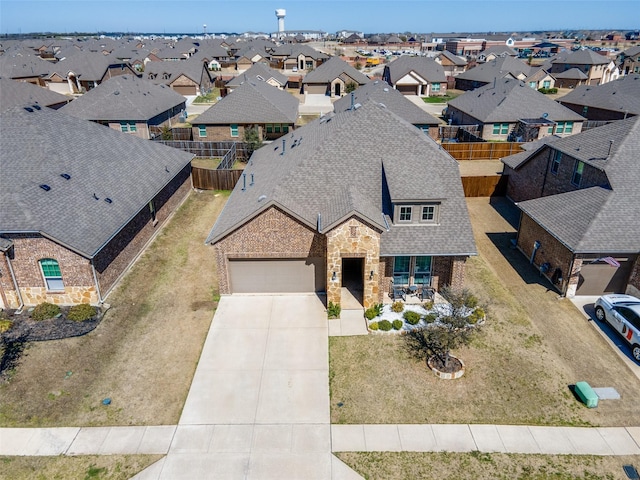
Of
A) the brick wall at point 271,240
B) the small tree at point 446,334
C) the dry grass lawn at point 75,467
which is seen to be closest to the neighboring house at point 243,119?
the brick wall at point 271,240

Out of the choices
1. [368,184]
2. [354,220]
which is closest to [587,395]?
[354,220]

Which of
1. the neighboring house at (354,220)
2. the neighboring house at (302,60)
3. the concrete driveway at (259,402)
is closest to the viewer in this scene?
the concrete driveway at (259,402)

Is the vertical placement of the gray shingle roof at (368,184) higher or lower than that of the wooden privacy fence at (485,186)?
higher

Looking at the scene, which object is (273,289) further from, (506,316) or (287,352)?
(506,316)

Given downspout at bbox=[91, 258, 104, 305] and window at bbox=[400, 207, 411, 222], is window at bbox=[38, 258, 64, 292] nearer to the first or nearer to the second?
downspout at bbox=[91, 258, 104, 305]

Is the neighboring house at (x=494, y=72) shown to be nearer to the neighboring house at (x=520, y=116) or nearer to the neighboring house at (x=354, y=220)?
the neighboring house at (x=520, y=116)

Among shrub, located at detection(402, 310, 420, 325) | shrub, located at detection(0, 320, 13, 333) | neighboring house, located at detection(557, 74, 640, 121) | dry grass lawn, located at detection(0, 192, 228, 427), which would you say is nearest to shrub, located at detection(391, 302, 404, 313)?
shrub, located at detection(402, 310, 420, 325)

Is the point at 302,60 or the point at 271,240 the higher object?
the point at 302,60

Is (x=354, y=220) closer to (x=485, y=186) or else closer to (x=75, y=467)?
(x=75, y=467)
